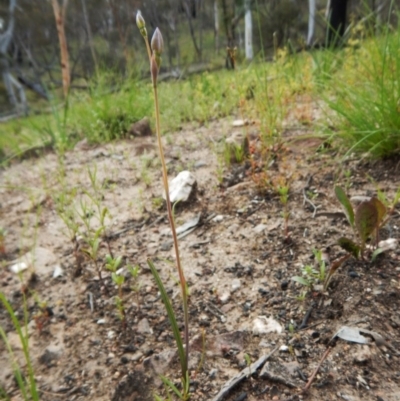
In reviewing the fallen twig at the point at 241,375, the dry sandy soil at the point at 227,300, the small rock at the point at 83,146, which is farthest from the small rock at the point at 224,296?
the small rock at the point at 83,146

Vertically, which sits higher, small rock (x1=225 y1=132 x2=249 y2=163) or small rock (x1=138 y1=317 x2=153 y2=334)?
small rock (x1=225 y1=132 x2=249 y2=163)

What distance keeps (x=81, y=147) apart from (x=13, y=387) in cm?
238

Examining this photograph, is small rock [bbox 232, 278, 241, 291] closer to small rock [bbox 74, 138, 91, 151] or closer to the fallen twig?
the fallen twig

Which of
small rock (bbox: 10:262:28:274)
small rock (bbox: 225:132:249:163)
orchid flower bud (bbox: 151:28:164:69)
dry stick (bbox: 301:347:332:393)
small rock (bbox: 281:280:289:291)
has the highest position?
orchid flower bud (bbox: 151:28:164:69)

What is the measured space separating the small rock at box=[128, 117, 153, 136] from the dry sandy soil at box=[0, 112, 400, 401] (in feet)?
4.33

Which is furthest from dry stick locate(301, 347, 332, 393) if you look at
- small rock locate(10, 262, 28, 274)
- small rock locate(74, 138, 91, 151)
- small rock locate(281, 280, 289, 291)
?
small rock locate(74, 138, 91, 151)

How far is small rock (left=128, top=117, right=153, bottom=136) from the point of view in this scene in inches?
115

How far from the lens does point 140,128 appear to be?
2.93 m

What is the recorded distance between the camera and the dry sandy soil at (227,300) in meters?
0.69

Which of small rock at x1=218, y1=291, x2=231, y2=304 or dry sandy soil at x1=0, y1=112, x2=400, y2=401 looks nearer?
dry sandy soil at x1=0, y1=112, x2=400, y2=401

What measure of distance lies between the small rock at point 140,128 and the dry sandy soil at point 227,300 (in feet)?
4.33

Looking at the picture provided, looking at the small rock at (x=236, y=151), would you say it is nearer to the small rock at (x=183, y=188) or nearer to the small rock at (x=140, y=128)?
the small rock at (x=183, y=188)

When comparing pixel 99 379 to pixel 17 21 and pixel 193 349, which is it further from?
pixel 17 21

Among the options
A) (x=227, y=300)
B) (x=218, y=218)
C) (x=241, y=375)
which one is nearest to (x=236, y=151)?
(x=218, y=218)
